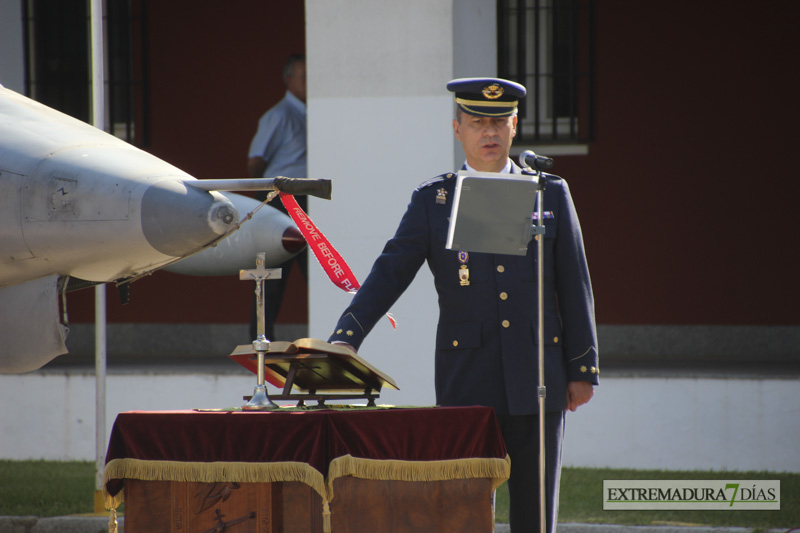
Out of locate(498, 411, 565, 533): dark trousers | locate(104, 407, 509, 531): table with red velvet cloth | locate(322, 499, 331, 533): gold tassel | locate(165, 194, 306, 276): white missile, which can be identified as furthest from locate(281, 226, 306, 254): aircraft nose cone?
locate(322, 499, 331, 533): gold tassel

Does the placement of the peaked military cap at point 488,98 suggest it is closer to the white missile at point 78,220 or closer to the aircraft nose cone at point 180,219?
the white missile at point 78,220

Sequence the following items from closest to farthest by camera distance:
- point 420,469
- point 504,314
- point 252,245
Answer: point 420,469 → point 504,314 → point 252,245

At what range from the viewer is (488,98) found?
136 inches

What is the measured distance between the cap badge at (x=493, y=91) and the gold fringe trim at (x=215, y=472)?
1323 millimetres

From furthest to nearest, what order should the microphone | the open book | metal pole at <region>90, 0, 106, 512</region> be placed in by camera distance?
metal pole at <region>90, 0, 106, 512</region> → the microphone → the open book

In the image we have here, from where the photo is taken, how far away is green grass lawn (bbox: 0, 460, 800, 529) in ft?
17.7

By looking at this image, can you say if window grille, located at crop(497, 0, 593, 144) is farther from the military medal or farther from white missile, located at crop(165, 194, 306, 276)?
the military medal

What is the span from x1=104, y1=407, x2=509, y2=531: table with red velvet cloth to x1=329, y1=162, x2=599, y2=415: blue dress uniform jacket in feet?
1.58

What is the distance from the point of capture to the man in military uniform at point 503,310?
133 inches

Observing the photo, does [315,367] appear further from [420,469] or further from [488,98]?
[488,98]

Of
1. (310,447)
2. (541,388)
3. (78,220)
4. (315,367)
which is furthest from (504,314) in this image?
(78,220)

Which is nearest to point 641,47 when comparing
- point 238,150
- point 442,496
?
point 238,150

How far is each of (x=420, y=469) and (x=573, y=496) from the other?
10.6 feet

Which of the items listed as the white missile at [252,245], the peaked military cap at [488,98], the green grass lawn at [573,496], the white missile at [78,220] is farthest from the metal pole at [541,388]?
the white missile at [252,245]
